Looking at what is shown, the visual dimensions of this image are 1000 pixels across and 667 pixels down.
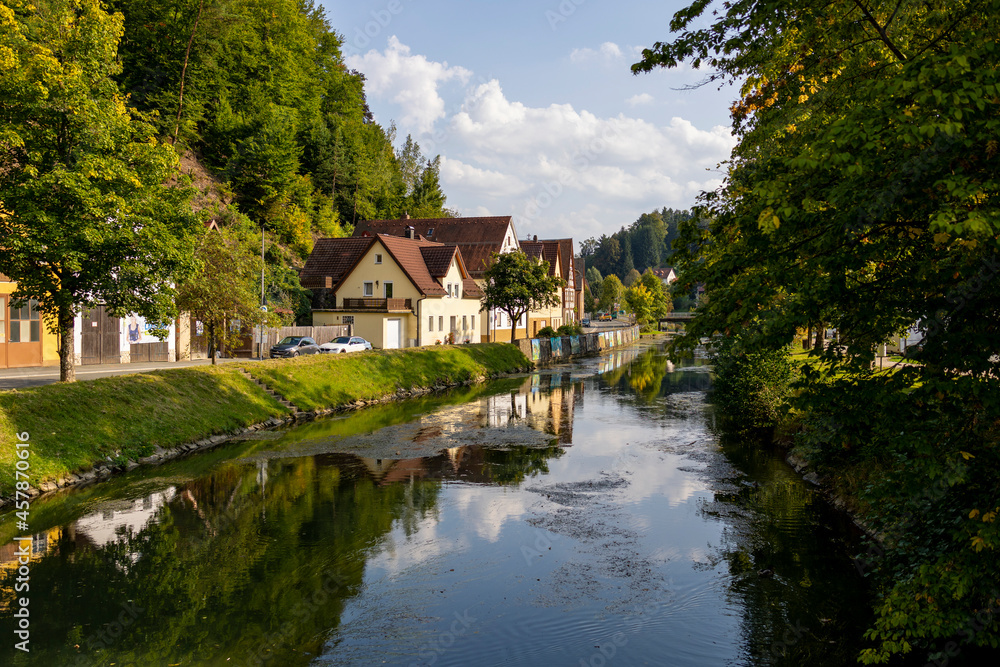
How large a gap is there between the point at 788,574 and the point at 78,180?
713 inches

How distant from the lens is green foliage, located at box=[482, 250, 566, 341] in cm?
5272

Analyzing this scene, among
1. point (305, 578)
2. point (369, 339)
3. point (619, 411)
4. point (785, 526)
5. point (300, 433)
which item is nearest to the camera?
point (305, 578)

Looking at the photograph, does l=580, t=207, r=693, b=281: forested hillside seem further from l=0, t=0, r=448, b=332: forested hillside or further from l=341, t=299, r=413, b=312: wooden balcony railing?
l=341, t=299, r=413, b=312: wooden balcony railing

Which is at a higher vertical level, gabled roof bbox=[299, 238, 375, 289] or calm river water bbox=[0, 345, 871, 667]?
gabled roof bbox=[299, 238, 375, 289]

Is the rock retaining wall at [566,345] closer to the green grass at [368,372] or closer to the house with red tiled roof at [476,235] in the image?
the house with red tiled roof at [476,235]

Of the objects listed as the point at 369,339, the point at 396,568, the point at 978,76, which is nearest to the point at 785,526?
the point at 396,568

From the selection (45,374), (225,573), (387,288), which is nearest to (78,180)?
(225,573)

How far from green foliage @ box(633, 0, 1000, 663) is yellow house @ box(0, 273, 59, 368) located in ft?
100

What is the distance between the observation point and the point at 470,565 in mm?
11922

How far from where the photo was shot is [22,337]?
30438 millimetres

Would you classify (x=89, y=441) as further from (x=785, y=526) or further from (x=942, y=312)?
(x=942, y=312)

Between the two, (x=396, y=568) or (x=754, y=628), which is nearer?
(x=754, y=628)

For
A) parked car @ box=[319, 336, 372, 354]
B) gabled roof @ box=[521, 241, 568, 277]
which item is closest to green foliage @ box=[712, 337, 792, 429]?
parked car @ box=[319, 336, 372, 354]

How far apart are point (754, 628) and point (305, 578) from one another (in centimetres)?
710
